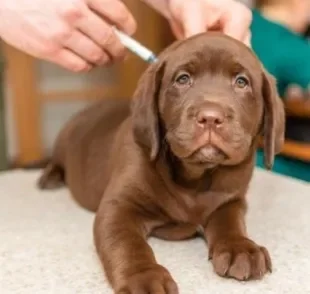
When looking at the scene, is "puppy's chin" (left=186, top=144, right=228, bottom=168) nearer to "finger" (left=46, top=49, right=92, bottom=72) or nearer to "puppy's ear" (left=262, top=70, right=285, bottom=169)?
"puppy's ear" (left=262, top=70, right=285, bottom=169)

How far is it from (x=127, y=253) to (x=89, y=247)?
0.17 metres

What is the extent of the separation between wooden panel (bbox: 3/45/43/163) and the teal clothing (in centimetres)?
138

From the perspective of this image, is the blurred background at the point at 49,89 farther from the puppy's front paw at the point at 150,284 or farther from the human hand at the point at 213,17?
the puppy's front paw at the point at 150,284

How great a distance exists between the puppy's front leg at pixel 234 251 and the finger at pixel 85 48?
0.46m

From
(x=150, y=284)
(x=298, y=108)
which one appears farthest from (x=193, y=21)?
(x=298, y=108)

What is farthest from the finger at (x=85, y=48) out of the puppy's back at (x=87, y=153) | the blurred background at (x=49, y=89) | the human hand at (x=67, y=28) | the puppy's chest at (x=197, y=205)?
the blurred background at (x=49, y=89)

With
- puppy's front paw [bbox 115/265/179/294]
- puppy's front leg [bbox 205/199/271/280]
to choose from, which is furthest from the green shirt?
puppy's front paw [bbox 115/265/179/294]

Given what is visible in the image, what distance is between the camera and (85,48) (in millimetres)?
1482

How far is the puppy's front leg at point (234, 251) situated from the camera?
110 centimetres

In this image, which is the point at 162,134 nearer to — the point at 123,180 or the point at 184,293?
the point at 123,180

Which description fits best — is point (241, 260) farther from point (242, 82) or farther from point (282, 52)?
point (282, 52)

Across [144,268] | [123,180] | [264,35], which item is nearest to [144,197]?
[123,180]

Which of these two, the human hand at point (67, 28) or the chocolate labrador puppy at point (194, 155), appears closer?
the chocolate labrador puppy at point (194, 155)

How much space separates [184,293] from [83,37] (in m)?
0.65
